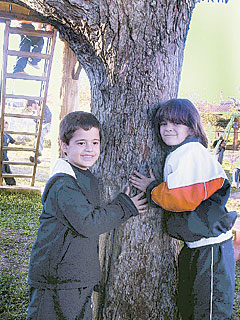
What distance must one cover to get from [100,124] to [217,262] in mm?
942

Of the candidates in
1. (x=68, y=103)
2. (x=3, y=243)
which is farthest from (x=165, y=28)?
(x=68, y=103)

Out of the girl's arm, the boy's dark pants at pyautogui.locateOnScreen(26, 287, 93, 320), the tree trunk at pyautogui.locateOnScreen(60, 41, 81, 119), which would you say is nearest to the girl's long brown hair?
the girl's arm

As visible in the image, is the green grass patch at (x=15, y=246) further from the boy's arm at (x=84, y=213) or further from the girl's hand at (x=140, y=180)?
the girl's hand at (x=140, y=180)

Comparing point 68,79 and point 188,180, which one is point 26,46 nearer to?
point 68,79

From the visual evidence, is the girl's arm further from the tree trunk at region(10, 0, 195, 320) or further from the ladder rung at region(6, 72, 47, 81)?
the ladder rung at region(6, 72, 47, 81)

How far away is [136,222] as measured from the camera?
5.92 ft

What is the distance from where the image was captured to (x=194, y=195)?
61.4 inches

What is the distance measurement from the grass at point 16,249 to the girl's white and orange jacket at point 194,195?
1.41 meters

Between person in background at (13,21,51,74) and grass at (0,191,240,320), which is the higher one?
person in background at (13,21,51,74)

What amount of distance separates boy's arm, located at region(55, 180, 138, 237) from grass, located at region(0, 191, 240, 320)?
1285mm

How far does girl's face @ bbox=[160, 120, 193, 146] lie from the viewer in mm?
1692

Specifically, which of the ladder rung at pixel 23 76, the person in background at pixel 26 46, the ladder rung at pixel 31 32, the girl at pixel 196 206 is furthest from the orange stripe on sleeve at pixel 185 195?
the person in background at pixel 26 46

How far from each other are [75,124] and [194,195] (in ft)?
2.20

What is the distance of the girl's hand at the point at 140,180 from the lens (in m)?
1.73
